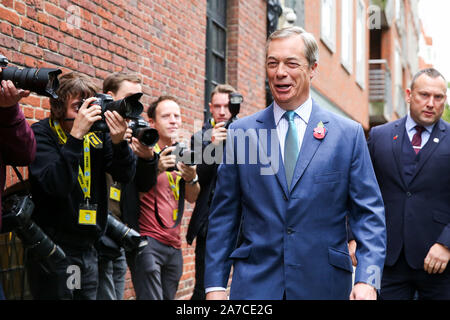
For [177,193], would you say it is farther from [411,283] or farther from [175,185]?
[411,283]

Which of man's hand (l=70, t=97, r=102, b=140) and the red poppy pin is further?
man's hand (l=70, t=97, r=102, b=140)

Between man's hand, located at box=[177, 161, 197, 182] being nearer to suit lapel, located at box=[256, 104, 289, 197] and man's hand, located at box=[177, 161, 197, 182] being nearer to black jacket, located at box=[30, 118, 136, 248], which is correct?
black jacket, located at box=[30, 118, 136, 248]

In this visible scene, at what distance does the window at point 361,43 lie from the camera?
69.8 feet

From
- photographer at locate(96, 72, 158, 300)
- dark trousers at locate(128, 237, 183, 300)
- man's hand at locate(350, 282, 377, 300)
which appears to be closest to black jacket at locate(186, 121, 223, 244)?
dark trousers at locate(128, 237, 183, 300)

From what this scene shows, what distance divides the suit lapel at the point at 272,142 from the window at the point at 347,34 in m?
15.6

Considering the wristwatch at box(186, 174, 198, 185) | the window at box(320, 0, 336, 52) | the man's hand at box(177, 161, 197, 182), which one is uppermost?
the window at box(320, 0, 336, 52)

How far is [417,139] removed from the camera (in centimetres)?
507

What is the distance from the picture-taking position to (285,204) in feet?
10.3

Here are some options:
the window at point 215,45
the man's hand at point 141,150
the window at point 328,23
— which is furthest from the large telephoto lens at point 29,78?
the window at point 328,23

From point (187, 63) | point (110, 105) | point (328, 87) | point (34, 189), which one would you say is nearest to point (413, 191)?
point (110, 105)

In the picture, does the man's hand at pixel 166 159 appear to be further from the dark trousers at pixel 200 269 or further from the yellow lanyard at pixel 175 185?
the dark trousers at pixel 200 269

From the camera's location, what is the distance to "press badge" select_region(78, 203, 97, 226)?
4039mm

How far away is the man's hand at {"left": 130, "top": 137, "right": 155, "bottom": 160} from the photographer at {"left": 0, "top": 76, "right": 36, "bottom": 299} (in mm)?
1495

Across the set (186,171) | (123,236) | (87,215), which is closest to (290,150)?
(87,215)
